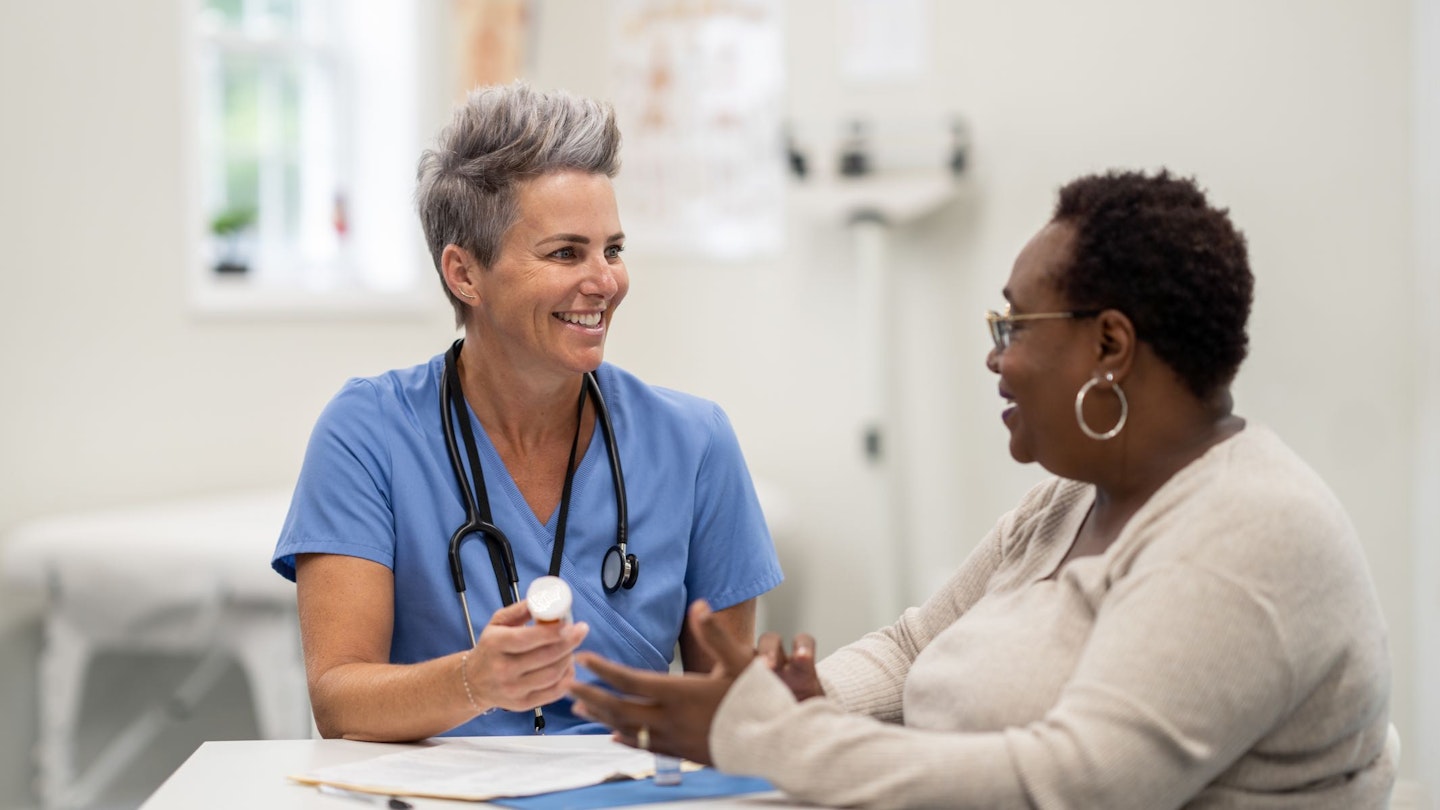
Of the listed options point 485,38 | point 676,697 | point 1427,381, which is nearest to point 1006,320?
point 676,697

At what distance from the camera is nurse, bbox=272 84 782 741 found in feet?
5.32

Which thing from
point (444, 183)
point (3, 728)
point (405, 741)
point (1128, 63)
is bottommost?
point (3, 728)

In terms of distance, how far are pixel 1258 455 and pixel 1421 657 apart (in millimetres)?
2386

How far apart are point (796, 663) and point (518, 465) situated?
1.75 ft

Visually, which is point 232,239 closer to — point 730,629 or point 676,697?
point 730,629

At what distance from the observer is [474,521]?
1661 millimetres

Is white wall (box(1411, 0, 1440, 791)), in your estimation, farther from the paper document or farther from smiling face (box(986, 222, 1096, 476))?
the paper document

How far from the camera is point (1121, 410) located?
47.3 inches

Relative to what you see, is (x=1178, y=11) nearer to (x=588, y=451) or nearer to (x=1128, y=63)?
(x=1128, y=63)

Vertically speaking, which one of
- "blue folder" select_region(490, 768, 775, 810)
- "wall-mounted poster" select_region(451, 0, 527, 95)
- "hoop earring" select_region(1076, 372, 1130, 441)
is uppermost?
"wall-mounted poster" select_region(451, 0, 527, 95)

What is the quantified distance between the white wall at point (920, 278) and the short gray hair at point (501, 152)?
2.08 metres

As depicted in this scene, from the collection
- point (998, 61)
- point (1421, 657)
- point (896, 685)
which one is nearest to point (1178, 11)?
point (998, 61)

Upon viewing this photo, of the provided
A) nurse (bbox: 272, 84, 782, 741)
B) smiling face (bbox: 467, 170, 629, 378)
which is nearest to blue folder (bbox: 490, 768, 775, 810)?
nurse (bbox: 272, 84, 782, 741)

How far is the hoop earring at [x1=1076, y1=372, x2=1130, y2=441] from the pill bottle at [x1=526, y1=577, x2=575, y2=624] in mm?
492
